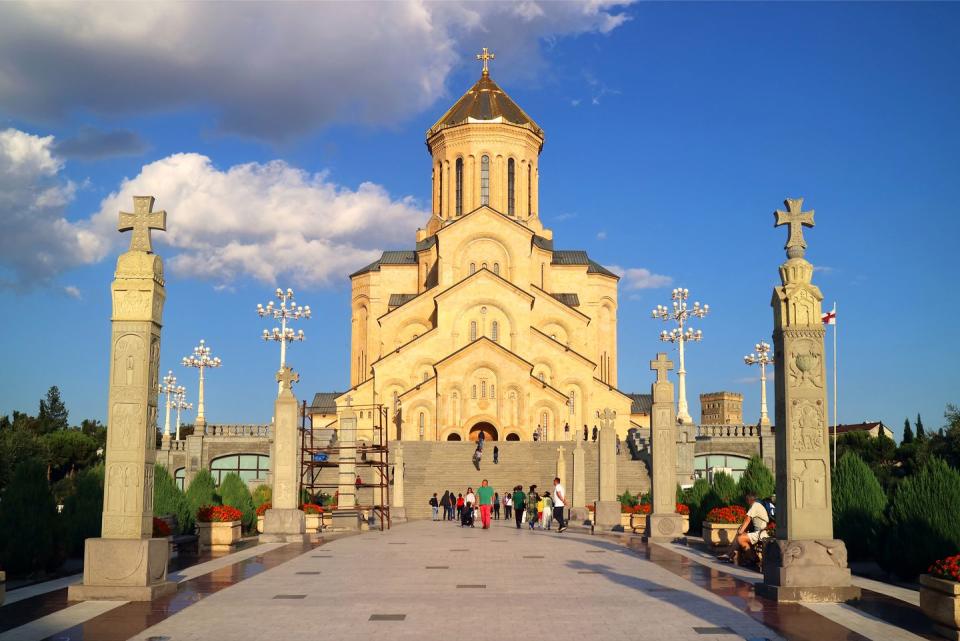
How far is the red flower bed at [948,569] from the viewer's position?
9711mm

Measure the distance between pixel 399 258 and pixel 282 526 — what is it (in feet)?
153

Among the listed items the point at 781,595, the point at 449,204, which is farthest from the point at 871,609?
the point at 449,204

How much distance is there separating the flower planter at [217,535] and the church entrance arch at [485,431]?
115ft

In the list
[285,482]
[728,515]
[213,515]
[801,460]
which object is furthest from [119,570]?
[728,515]

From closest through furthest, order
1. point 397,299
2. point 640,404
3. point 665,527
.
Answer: point 665,527 → point 397,299 → point 640,404

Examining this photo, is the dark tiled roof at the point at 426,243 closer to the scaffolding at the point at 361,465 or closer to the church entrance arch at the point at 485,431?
the scaffolding at the point at 361,465

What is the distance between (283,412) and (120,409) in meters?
10.4

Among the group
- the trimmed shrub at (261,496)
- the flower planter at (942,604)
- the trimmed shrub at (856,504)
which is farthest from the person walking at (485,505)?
the flower planter at (942,604)

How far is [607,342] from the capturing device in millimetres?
66062

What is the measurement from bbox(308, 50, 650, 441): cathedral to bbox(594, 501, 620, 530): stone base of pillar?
2721 centimetres

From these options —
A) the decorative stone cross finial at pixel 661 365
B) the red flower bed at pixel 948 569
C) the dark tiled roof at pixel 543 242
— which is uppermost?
the dark tiled roof at pixel 543 242

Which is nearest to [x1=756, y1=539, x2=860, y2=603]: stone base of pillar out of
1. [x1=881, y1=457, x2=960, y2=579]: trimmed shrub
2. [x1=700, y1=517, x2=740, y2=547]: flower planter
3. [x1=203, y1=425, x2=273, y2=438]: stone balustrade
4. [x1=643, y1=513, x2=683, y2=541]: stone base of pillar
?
[x1=881, y1=457, x2=960, y2=579]: trimmed shrub

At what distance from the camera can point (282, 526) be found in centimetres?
2209

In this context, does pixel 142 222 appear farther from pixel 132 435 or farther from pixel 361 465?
pixel 361 465
